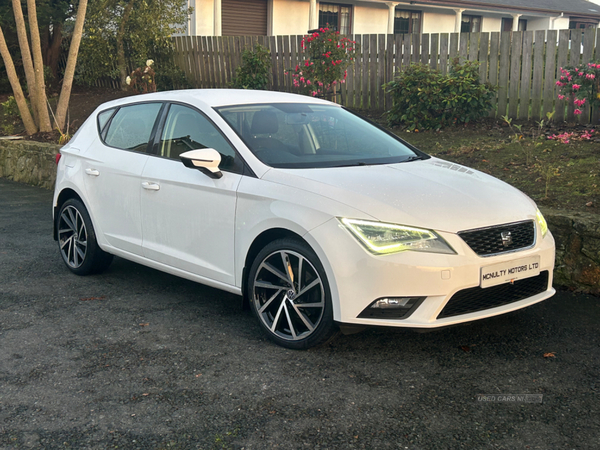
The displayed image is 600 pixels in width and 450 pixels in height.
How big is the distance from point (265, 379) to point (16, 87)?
12.1m

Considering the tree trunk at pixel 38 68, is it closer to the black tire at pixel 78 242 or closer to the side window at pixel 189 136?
the black tire at pixel 78 242

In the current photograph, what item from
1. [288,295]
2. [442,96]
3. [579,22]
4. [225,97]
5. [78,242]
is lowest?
[78,242]

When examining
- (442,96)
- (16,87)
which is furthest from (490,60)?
(16,87)

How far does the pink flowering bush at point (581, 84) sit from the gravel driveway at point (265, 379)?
5.24m

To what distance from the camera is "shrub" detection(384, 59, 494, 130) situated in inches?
407

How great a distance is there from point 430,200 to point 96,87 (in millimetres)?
18964

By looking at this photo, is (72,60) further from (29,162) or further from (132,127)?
(132,127)

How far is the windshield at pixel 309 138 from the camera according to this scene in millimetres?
4672

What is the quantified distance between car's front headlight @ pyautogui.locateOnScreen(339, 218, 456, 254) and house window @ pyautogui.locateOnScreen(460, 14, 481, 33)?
28.8m

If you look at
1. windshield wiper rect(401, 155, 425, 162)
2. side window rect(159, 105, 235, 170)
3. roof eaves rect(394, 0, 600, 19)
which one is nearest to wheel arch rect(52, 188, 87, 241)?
side window rect(159, 105, 235, 170)

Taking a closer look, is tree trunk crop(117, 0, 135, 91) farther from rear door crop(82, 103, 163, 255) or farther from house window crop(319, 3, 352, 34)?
rear door crop(82, 103, 163, 255)

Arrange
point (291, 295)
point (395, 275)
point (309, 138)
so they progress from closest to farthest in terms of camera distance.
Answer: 1. point (395, 275)
2. point (291, 295)
3. point (309, 138)

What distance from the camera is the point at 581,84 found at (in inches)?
388

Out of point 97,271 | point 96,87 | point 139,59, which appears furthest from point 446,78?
point 96,87
